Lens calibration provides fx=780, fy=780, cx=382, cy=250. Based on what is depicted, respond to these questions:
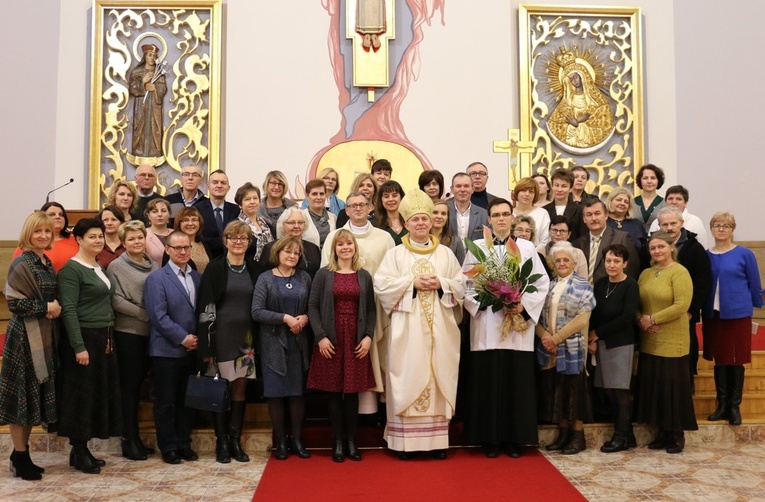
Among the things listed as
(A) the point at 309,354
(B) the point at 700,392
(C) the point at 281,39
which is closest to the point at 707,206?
(B) the point at 700,392

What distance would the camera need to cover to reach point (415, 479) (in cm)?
430

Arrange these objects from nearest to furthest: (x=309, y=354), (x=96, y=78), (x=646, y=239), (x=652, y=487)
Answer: (x=652, y=487)
(x=309, y=354)
(x=646, y=239)
(x=96, y=78)

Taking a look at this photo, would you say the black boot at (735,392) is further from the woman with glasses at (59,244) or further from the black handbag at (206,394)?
the woman with glasses at (59,244)

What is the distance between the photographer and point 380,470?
4.48m

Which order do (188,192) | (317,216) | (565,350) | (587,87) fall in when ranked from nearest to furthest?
(565,350), (317,216), (188,192), (587,87)

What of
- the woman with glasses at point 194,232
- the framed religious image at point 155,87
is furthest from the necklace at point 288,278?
the framed religious image at point 155,87

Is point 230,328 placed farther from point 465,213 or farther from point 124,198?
point 465,213

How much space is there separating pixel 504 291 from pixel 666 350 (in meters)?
1.17

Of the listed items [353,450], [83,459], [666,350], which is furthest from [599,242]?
[83,459]

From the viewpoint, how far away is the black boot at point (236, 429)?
15.5 feet

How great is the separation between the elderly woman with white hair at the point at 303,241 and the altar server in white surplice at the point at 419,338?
1.63 ft

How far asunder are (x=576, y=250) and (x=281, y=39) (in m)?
4.60

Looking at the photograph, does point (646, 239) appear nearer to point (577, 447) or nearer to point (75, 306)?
point (577, 447)

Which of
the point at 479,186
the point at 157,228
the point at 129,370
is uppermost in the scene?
the point at 479,186
